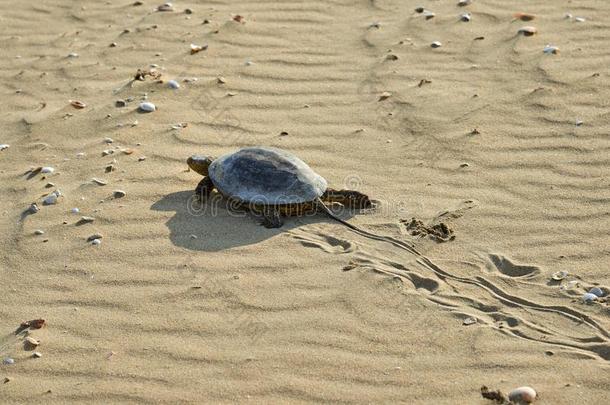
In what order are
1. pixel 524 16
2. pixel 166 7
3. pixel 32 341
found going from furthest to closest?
pixel 166 7
pixel 524 16
pixel 32 341

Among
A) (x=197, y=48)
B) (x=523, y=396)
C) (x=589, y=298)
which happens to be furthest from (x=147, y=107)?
(x=523, y=396)

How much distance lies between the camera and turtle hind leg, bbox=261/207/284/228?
515 centimetres

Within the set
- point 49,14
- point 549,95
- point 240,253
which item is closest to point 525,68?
point 549,95

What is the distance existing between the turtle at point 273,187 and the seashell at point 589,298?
4.27 feet

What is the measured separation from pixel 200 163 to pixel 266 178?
53 centimetres

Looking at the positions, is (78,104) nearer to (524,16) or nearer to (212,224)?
(212,224)

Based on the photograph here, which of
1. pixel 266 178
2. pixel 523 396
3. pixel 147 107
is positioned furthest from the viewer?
pixel 147 107

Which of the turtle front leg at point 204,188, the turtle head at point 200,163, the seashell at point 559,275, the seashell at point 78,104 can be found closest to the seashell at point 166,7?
the seashell at point 78,104

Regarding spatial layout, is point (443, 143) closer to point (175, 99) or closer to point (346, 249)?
point (346, 249)

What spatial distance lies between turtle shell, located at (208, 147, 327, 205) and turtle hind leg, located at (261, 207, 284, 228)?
0.06m

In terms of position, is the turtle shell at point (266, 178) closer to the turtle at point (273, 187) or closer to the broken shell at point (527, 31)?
the turtle at point (273, 187)

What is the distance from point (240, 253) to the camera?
493 centimetres

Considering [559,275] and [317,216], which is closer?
[559,275]

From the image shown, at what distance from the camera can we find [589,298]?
14.5ft
